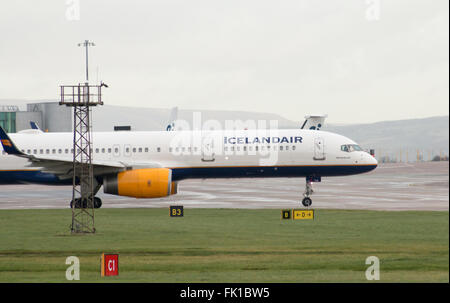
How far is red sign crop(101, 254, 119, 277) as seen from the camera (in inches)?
719

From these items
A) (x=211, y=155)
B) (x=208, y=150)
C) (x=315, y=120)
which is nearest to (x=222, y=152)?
(x=211, y=155)

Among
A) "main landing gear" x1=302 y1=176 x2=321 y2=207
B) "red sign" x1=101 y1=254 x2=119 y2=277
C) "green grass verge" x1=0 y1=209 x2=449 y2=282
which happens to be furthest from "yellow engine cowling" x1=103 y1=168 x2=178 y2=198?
"red sign" x1=101 y1=254 x2=119 y2=277

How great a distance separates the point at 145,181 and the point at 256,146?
7.63 m

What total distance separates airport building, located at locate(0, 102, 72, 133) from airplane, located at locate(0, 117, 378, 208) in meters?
42.2

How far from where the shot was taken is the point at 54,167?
42656 mm

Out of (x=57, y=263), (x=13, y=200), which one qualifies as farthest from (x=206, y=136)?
(x=57, y=263)

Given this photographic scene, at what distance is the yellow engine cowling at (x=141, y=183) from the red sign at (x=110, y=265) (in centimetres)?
2264

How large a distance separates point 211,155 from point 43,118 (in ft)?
A: 166

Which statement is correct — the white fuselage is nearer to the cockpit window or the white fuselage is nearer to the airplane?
the airplane

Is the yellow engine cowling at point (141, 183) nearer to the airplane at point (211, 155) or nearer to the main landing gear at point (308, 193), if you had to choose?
the airplane at point (211, 155)
